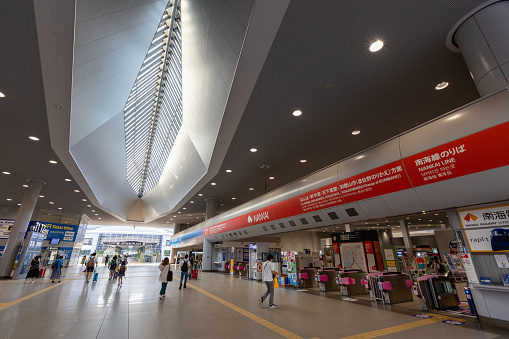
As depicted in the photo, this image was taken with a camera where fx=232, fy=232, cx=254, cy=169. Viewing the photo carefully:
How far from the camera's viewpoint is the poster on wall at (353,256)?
532 inches

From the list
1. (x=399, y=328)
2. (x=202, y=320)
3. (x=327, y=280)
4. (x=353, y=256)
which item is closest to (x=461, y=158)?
(x=399, y=328)

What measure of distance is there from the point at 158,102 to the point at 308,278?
15.9 meters

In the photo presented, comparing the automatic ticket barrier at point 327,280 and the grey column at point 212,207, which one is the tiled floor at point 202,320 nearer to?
the automatic ticket barrier at point 327,280

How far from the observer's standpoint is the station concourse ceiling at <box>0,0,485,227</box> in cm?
466

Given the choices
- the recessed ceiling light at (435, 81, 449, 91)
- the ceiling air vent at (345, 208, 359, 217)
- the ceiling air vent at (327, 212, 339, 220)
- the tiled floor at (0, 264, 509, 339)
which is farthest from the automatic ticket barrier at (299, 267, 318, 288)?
the recessed ceiling light at (435, 81, 449, 91)

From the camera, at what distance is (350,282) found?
10578 millimetres

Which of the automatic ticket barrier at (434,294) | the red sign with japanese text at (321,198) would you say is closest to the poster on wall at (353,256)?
the automatic ticket barrier at (434,294)


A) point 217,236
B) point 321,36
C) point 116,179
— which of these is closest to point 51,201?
point 116,179

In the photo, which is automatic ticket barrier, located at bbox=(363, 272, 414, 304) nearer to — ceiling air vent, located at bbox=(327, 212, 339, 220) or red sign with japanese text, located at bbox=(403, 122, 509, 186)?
ceiling air vent, located at bbox=(327, 212, 339, 220)

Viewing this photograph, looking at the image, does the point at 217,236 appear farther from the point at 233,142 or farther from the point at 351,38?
the point at 351,38

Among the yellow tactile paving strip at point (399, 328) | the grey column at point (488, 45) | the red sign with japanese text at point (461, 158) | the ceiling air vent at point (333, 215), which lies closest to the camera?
the grey column at point (488, 45)

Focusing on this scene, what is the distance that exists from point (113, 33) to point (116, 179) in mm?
20166

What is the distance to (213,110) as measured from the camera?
30.9 ft

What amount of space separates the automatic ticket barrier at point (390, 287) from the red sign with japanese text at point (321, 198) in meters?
3.63
